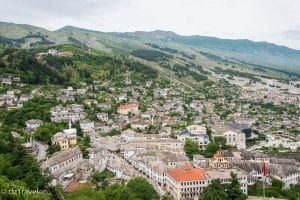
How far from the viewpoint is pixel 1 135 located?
182 feet

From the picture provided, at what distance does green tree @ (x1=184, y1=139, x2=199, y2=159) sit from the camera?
206ft

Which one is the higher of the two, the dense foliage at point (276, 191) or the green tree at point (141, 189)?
the green tree at point (141, 189)

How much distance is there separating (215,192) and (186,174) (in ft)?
18.7

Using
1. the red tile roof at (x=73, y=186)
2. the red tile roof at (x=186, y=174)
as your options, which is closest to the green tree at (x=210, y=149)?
the red tile roof at (x=186, y=174)

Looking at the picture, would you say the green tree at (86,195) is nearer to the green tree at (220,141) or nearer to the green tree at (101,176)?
the green tree at (101,176)

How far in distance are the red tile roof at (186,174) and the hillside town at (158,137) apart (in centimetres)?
11

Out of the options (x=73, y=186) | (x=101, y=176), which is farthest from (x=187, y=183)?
(x=73, y=186)

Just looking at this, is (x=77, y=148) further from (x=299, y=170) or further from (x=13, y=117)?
(x=299, y=170)

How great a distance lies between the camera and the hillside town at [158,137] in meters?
50.8

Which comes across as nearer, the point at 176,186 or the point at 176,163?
the point at 176,186

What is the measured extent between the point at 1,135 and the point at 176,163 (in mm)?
21972

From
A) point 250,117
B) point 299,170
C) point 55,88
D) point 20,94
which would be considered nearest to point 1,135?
point 20,94

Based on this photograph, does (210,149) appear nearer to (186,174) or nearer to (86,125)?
(186,174)

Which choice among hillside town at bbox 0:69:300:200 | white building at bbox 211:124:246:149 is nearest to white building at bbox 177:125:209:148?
hillside town at bbox 0:69:300:200
